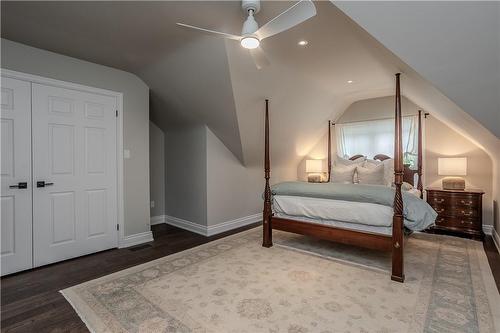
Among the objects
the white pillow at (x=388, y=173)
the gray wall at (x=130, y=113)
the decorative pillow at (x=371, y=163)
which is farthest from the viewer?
the decorative pillow at (x=371, y=163)

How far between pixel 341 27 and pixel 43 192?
12.2ft

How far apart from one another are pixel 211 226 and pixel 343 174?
8.29 feet

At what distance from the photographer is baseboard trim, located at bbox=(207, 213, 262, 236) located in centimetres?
416

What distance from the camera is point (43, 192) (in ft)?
9.60

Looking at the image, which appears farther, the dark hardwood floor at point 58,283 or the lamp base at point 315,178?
the lamp base at point 315,178

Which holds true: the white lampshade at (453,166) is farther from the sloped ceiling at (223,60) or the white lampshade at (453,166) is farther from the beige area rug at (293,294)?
the beige area rug at (293,294)

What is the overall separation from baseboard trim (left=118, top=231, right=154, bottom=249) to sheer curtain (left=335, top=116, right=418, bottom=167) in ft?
13.5

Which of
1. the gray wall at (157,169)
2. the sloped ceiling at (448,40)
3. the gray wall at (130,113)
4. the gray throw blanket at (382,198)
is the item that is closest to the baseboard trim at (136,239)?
the gray wall at (130,113)

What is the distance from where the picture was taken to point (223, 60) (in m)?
2.83

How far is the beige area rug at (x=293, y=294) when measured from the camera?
1810 mm

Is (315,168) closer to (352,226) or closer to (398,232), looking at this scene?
(352,226)

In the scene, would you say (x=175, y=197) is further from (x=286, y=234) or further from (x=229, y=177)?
(x=286, y=234)

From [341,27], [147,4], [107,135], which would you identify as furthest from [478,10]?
[107,135]

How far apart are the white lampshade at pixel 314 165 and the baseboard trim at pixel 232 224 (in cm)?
151
